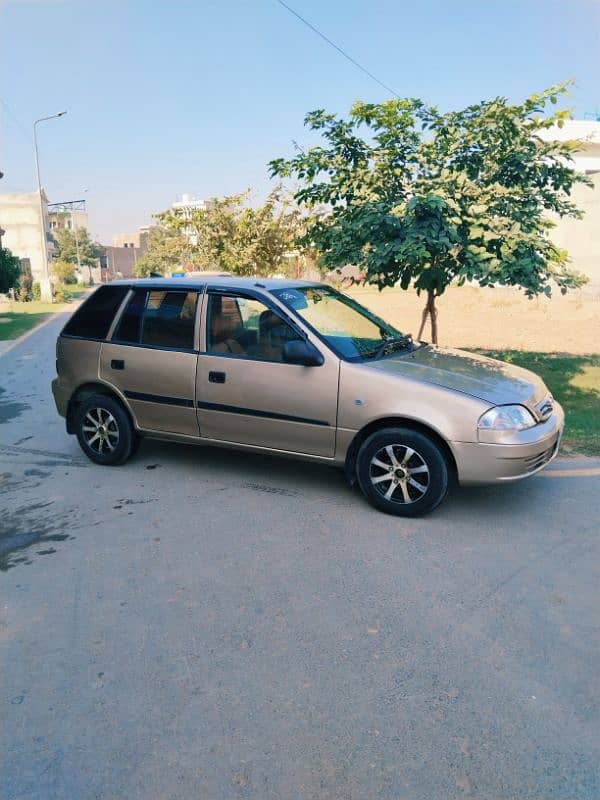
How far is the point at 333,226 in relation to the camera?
27.9ft

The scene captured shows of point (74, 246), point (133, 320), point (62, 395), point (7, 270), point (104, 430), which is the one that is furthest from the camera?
point (74, 246)

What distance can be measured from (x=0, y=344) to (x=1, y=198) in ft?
163

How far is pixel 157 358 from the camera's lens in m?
5.84

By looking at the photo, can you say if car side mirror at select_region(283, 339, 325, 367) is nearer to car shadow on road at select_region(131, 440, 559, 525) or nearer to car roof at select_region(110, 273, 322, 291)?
car roof at select_region(110, 273, 322, 291)

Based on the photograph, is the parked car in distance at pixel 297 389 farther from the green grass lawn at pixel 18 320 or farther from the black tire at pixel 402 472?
the green grass lawn at pixel 18 320

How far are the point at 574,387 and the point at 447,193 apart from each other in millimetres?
3634

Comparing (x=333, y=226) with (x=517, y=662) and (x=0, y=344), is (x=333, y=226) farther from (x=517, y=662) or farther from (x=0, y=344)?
(x=0, y=344)

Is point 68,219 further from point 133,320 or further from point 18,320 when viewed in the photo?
point 133,320

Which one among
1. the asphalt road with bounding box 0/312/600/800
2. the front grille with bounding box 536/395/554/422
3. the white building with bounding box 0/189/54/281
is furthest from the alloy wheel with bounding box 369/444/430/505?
the white building with bounding box 0/189/54/281

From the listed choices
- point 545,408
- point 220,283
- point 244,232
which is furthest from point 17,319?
point 545,408

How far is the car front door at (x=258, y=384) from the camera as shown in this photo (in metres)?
5.15

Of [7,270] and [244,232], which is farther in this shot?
[7,270]

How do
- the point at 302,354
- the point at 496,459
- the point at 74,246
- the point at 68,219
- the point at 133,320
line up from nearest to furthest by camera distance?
the point at 496,459 < the point at 302,354 < the point at 133,320 < the point at 74,246 < the point at 68,219

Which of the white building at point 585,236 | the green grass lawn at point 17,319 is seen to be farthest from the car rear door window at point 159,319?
the white building at point 585,236
